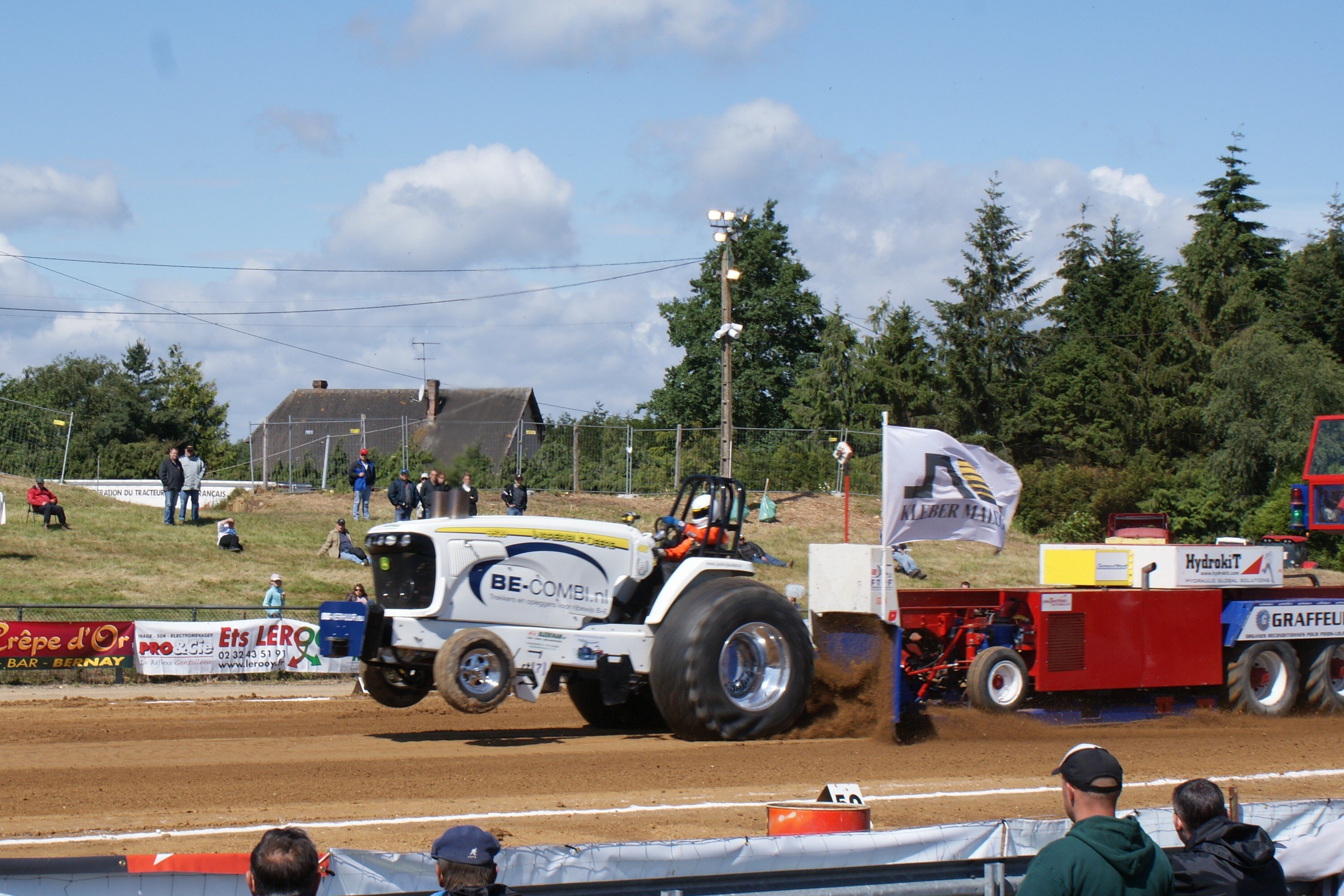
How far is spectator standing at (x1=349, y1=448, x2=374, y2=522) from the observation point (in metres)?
26.3

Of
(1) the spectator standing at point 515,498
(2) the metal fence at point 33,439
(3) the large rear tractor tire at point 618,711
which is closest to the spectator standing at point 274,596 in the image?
(1) the spectator standing at point 515,498

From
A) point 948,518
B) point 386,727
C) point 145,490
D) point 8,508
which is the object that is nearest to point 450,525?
point 386,727

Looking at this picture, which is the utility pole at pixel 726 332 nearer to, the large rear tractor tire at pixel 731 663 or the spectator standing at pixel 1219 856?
the large rear tractor tire at pixel 731 663

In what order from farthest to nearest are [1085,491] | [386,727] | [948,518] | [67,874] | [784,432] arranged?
[1085,491]
[784,432]
[948,518]
[386,727]
[67,874]

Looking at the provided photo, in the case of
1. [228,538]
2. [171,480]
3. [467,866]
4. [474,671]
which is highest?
[171,480]

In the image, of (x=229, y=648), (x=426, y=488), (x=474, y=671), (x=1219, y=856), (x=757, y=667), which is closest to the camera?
(x=1219, y=856)

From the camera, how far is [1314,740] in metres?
11.7

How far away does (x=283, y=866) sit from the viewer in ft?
11.0

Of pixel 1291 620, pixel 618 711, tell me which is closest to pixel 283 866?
pixel 618 711

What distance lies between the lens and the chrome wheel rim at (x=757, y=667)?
33.3 feet

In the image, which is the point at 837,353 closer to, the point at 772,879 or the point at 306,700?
the point at 306,700

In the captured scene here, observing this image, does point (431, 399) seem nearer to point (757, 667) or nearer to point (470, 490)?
point (470, 490)

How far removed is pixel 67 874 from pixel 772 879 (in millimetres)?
2042

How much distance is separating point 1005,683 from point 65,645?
38.8 feet
